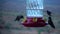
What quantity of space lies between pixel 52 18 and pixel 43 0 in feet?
0.94

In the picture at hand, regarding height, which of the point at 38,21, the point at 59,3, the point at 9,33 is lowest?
the point at 9,33

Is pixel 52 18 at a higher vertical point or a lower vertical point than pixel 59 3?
lower

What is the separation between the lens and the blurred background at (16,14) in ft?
8.68

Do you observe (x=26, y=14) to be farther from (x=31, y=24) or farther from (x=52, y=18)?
(x=52, y=18)

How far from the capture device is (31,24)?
2.66 m

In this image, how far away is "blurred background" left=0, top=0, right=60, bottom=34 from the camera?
2.65 m

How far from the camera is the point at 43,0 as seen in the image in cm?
266

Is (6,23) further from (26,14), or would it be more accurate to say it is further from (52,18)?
(52,18)

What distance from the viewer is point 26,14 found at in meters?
2.68

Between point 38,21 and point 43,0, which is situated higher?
point 43,0

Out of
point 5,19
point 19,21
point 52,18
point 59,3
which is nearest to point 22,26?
point 19,21

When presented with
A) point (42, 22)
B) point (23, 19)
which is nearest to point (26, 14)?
point (23, 19)

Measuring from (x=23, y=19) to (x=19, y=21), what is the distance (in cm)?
6

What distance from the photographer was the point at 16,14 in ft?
8.82
